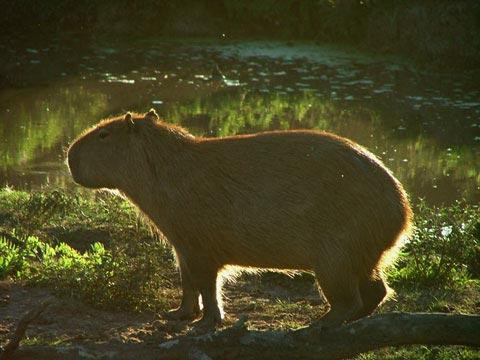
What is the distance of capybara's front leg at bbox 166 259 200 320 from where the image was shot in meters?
5.88

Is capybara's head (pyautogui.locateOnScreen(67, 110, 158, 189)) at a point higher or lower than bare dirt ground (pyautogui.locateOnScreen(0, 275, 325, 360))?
higher

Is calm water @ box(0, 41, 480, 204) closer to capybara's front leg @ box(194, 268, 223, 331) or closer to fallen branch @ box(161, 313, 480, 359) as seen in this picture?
capybara's front leg @ box(194, 268, 223, 331)

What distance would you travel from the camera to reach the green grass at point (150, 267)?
19.5 feet

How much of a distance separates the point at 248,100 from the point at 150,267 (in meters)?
8.19

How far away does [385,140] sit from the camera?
469 inches

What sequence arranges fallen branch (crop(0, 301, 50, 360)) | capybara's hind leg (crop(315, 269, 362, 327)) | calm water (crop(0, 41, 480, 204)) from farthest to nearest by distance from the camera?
1. calm water (crop(0, 41, 480, 204))
2. capybara's hind leg (crop(315, 269, 362, 327))
3. fallen branch (crop(0, 301, 50, 360))

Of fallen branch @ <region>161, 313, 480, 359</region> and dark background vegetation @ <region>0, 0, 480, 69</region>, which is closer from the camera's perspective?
fallen branch @ <region>161, 313, 480, 359</region>

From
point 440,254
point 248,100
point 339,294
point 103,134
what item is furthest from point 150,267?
point 248,100

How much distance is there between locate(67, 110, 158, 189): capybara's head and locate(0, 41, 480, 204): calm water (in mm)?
3442

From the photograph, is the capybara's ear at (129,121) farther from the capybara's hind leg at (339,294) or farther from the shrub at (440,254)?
the shrub at (440,254)

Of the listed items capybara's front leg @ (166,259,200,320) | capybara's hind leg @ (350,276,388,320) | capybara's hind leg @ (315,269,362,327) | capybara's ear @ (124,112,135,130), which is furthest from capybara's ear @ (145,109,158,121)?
capybara's hind leg @ (350,276,388,320)

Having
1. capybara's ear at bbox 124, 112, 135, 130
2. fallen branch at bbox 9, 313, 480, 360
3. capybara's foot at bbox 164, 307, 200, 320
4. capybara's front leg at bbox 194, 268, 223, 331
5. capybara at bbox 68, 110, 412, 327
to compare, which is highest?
capybara's ear at bbox 124, 112, 135, 130

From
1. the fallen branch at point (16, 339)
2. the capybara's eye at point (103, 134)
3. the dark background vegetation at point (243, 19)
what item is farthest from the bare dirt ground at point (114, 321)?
the dark background vegetation at point (243, 19)

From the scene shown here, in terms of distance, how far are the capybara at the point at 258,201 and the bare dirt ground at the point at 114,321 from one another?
28 centimetres
